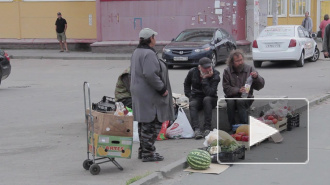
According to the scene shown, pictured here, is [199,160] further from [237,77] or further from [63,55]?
[63,55]

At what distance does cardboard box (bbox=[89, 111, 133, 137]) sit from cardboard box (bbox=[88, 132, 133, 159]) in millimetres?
56

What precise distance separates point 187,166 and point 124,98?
113 inches

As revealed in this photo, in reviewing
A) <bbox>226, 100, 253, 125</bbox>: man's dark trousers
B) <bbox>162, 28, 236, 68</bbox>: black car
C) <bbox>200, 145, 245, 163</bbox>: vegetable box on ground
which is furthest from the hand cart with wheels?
<bbox>162, 28, 236, 68</bbox>: black car

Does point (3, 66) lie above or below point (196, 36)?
below

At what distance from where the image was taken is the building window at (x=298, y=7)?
3717cm

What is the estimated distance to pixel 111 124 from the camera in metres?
7.73

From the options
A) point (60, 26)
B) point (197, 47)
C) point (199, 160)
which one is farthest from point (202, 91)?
point (60, 26)

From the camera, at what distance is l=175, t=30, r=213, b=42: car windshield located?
78.5 ft

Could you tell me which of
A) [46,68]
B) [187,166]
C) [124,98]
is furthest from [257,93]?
[46,68]

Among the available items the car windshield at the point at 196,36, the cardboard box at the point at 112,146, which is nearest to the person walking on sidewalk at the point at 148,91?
the cardboard box at the point at 112,146

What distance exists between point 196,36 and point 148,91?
16.1 metres

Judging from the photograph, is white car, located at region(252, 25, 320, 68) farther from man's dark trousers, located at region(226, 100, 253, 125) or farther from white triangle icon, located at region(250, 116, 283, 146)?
white triangle icon, located at region(250, 116, 283, 146)

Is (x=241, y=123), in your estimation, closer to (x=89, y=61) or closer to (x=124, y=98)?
(x=124, y=98)

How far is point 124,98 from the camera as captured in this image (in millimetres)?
10797
